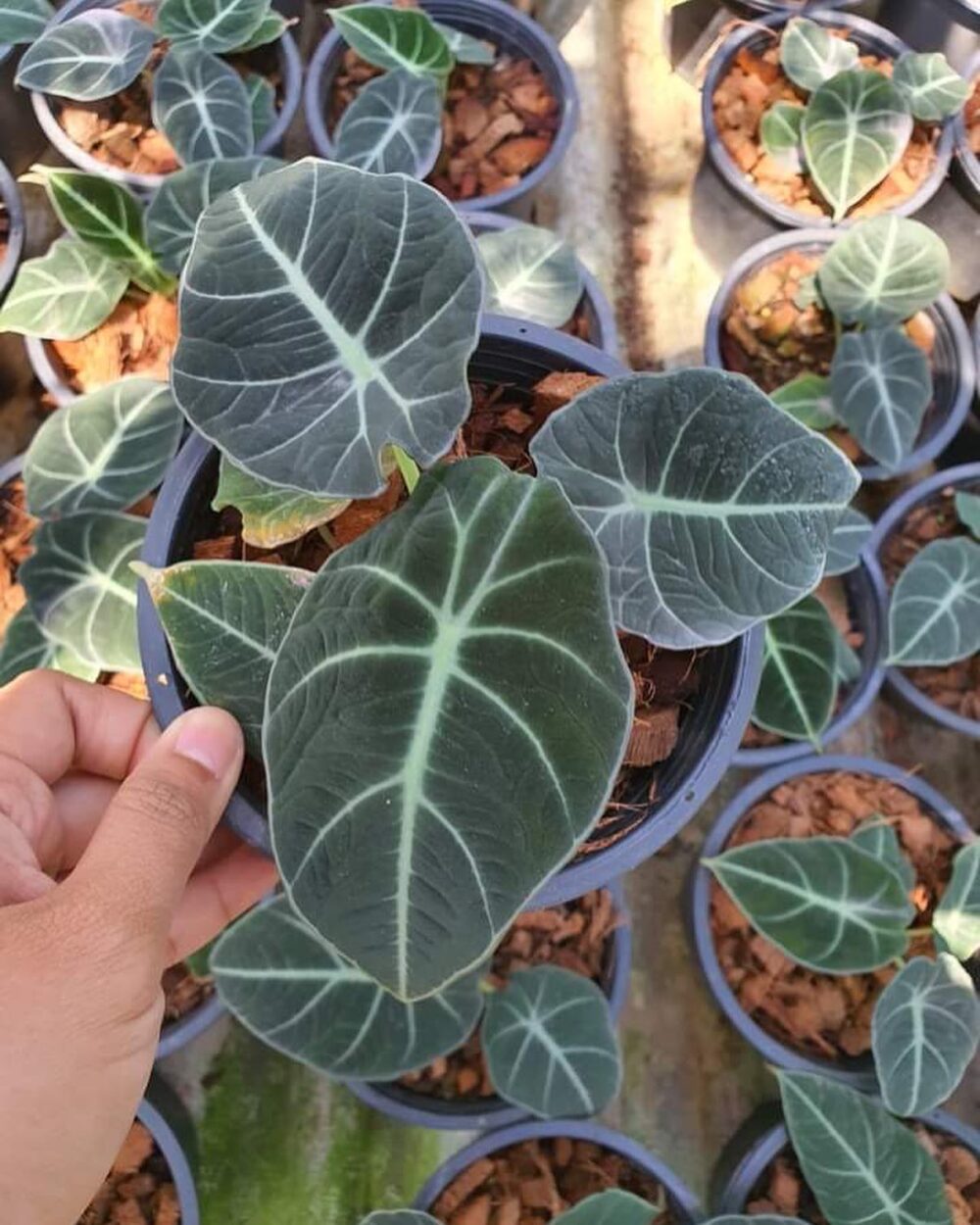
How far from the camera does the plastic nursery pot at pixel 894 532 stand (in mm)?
1594

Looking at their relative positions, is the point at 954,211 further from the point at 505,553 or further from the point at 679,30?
the point at 505,553

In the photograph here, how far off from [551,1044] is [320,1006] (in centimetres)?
31

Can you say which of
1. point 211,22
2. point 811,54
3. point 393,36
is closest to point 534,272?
point 393,36

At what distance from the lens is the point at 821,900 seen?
54.9 inches

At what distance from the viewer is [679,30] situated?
1984 millimetres

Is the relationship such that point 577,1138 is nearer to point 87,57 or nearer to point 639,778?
point 639,778

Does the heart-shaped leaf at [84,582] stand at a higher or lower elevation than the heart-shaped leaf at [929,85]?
lower

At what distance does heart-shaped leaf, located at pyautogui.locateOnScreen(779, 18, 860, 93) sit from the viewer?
184 centimetres

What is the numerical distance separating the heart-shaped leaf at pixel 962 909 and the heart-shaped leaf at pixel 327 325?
106cm

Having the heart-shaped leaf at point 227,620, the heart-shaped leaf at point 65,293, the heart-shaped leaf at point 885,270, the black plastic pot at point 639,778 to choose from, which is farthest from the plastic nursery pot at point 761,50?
the heart-shaped leaf at point 227,620

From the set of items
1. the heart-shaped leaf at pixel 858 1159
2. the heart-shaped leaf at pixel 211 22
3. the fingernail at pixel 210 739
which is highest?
the heart-shaped leaf at pixel 211 22

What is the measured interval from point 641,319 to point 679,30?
0.62 metres

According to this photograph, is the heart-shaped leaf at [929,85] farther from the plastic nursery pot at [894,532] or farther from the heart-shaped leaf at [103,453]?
the heart-shaped leaf at [103,453]

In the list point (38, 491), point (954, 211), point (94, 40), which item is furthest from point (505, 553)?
point (954, 211)
